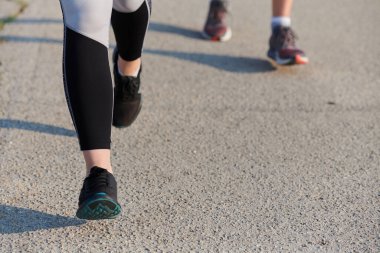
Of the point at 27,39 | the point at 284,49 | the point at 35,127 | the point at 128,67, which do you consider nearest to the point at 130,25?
the point at 128,67

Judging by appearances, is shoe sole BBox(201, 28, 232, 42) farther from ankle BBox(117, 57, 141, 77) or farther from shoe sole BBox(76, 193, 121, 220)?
shoe sole BBox(76, 193, 121, 220)

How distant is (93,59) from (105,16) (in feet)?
0.57

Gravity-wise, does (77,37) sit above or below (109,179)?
above

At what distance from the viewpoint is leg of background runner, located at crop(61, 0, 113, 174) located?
299cm

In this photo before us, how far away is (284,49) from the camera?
4.94 metres

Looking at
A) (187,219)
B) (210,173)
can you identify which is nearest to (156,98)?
(210,173)

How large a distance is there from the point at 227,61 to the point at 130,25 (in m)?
1.78

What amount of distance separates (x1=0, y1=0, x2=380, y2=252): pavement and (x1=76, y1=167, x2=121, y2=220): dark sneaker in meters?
0.13

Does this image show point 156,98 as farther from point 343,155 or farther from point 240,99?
point 343,155

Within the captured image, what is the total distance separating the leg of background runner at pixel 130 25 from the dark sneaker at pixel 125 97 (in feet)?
0.44

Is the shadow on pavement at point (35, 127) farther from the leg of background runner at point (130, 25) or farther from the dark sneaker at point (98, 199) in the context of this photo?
the dark sneaker at point (98, 199)

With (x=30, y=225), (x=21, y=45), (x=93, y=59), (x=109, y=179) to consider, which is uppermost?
(x=93, y=59)

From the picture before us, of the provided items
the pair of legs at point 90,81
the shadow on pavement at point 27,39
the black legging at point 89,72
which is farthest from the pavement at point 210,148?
the black legging at point 89,72

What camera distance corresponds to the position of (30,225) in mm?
3074
